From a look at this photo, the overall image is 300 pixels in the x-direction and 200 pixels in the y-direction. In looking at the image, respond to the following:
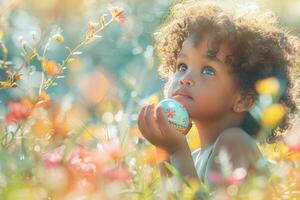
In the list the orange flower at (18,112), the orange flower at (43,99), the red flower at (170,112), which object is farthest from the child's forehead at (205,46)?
the orange flower at (18,112)

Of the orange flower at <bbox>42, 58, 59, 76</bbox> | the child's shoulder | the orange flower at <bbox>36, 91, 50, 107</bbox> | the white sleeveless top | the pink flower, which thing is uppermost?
the pink flower

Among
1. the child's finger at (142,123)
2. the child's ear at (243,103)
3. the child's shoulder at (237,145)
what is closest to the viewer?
the child's finger at (142,123)

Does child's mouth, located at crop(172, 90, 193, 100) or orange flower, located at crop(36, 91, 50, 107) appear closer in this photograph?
orange flower, located at crop(36, 91, 50, 107)

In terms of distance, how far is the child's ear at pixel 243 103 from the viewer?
269cm

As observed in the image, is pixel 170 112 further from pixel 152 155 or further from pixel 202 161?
pixel 152 155

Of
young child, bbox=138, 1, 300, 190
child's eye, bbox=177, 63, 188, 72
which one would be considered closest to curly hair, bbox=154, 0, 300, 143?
young child, bbox=138, 1, 300, 190

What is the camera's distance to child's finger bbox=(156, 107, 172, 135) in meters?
2.27

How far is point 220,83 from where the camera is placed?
104 inches

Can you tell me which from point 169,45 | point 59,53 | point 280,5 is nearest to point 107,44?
point 59,53

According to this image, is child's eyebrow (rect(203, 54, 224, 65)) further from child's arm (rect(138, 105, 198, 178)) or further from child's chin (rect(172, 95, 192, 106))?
child's arm (rect(138, 105, 198, 178))

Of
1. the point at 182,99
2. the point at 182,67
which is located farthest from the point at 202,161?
the point at 182,67

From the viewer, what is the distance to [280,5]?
6.45 metres

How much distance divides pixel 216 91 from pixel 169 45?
621 millimetres

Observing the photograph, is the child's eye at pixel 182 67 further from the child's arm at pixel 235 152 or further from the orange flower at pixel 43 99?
the orange flower at pixel 43 99
